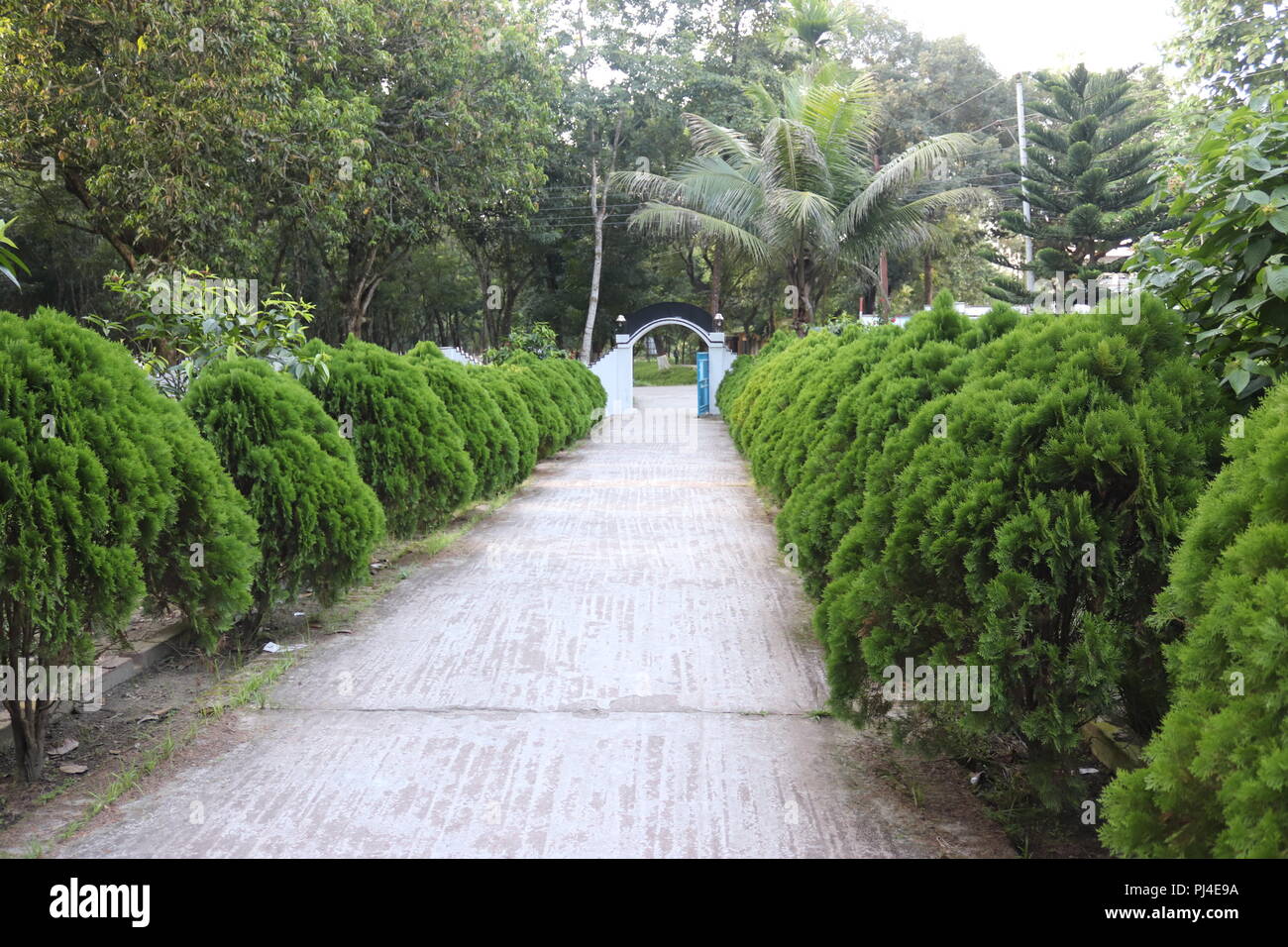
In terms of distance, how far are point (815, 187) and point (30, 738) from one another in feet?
Result: 51.7

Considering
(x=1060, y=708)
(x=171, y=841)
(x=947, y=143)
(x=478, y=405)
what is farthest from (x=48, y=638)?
(x=947, y=143)

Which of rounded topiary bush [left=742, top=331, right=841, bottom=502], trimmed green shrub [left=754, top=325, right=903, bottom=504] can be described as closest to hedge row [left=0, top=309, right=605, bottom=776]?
trimmed green shrub [left=754, top=325, right=903, bottom=504]

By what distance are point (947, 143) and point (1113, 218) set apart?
642 cm

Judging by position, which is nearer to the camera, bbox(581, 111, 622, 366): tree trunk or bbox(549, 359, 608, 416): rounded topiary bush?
bbox(549, 359, 608, 416): rounded topiary bush

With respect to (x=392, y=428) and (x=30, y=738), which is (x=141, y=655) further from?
(x=392, y=428)

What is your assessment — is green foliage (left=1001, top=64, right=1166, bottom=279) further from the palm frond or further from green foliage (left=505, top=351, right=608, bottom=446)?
green foliage (left=505, top=351, right=608, bottom=446)

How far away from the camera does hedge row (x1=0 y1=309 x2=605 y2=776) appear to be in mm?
3211

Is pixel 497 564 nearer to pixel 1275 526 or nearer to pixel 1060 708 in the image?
pixel 1060 708

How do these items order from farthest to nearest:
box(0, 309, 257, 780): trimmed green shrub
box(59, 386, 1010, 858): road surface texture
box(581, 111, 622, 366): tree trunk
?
1. box(581, 111, 622, 366): tree trunk
2. box(0, 309, 257, 780): trimmed green shrub
3. box(59, 386, 1010, 858): road surface texture

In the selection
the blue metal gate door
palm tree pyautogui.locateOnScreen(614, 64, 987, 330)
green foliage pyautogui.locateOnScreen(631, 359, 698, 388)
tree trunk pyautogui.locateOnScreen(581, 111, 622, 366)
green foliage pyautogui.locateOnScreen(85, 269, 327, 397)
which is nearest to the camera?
green foliage pyautogui.locateOnScreen(85, 269, 327, 397)

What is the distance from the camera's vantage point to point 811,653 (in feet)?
16.5

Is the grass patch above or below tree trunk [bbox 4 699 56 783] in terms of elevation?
above

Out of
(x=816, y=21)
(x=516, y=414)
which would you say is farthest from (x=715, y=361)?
(x=516, y=414)

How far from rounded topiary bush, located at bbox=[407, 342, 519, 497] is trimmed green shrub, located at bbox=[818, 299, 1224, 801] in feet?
17.9
